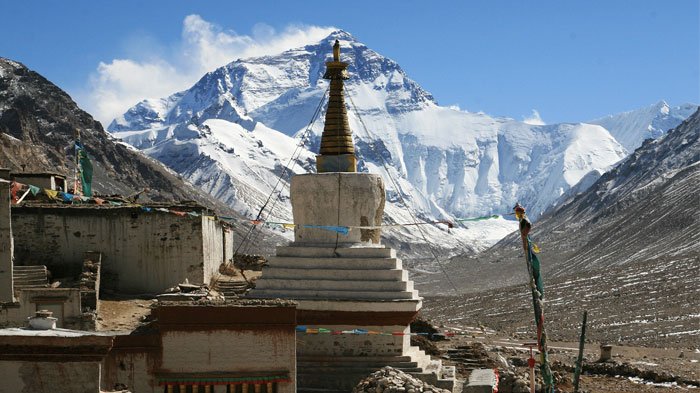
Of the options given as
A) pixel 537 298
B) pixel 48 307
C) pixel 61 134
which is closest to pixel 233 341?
pixel 537 298

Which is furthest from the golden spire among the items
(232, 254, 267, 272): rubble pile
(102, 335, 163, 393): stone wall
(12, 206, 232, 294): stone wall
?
(102, 335, 163, 393): stone wall

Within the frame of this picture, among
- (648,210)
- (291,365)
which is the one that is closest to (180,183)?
(648,210)

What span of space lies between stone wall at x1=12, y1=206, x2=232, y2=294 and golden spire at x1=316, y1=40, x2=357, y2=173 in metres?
3.36

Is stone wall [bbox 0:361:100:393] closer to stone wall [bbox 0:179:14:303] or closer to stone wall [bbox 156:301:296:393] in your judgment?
stone wall [bbox 156:301:296:393]

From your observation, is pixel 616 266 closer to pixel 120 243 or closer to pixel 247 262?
pixel 247 262

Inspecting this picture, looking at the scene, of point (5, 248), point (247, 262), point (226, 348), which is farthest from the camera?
point (247, 262)

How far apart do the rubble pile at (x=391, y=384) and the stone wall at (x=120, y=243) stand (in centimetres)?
817

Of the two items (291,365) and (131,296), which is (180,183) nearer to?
(131,296)

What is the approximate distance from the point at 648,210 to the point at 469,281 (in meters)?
17.7

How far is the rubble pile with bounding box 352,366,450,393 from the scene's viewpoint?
63.0 ft

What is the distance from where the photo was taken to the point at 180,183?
154625mm

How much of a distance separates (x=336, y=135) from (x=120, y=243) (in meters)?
5.43

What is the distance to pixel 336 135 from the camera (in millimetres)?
26312

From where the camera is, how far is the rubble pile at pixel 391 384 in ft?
63.0
